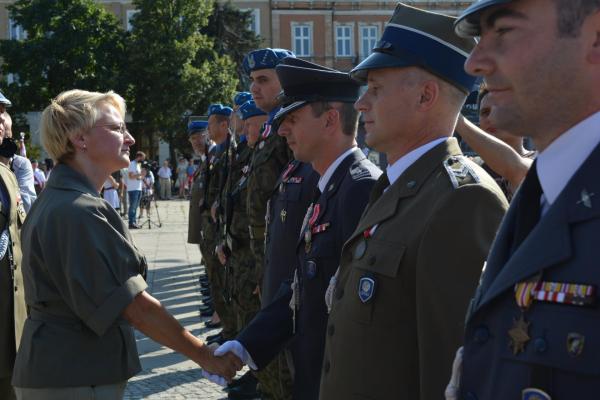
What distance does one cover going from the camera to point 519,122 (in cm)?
175

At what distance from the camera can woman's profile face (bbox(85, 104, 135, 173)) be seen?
11.6 ft

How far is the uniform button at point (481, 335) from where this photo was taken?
1729mm

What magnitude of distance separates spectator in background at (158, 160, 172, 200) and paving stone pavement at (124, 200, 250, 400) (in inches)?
545

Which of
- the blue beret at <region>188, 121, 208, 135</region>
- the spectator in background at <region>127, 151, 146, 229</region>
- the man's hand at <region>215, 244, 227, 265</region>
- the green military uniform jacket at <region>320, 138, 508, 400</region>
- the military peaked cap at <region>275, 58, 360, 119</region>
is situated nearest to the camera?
the green military uniform jacket at <region>320, 138, 508, 400</region>

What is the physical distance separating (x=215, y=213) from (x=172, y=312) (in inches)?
86.5

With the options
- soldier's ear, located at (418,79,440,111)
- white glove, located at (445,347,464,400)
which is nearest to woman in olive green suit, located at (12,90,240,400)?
soldier's ear, located at (418,79,440,111)

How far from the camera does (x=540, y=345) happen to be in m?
1.55

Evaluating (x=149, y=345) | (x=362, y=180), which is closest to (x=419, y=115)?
(x=362, y=180)

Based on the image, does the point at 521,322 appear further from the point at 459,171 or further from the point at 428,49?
the point at 428,49

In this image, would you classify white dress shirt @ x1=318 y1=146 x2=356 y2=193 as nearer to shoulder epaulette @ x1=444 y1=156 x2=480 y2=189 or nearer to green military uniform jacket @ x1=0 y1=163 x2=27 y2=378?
shoulder epaulette @ x1=444 y1=156 x2=480 y2=189

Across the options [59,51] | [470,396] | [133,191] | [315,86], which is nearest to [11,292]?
[315,86]

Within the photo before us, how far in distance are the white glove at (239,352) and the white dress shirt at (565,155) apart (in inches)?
78.4

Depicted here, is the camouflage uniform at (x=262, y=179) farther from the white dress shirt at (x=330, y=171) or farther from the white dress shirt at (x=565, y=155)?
the white dress shirt at (x=565, y=155)

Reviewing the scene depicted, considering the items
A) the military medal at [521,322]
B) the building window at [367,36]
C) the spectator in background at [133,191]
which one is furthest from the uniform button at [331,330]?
the building window at [367,36]
